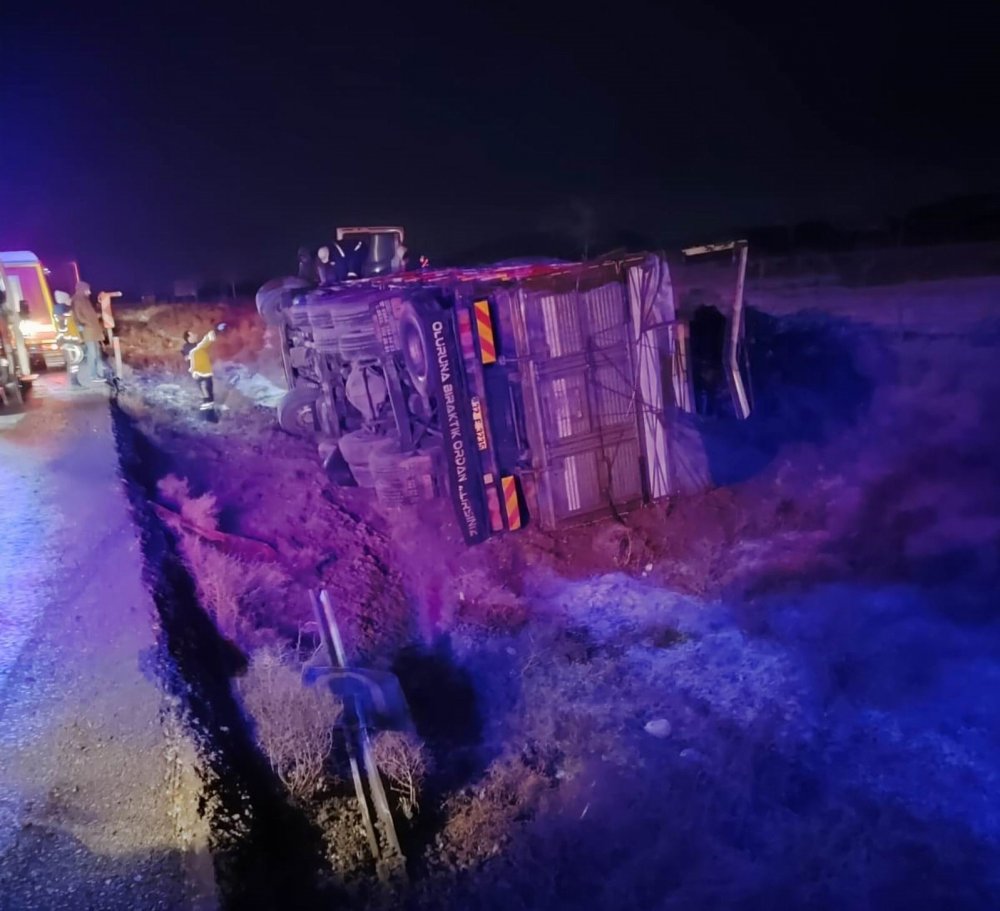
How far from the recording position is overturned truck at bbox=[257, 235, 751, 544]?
554 centimetres

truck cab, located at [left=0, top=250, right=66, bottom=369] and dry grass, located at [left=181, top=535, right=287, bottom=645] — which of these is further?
A: truck cab, located at [left=0, top=250, right=66, bottom=369]

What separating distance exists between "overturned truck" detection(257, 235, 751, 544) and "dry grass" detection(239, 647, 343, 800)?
1.81 metres

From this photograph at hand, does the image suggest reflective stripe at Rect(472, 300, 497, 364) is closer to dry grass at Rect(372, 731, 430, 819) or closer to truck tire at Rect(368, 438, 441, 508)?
truck tire at Rect(368, 438, 441, 508)

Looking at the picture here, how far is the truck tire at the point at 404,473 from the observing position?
20.4 feet

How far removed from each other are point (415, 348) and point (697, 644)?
2788mm

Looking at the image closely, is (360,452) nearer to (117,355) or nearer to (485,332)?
(485,332)

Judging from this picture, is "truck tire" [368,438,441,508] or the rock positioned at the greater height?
"truck tire" [368,438,441,508]

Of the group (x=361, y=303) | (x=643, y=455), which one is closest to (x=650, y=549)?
(x=643, y=455)

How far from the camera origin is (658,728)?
4.50m

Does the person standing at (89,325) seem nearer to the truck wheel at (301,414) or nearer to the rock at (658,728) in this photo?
the truck wheel at (301,414)

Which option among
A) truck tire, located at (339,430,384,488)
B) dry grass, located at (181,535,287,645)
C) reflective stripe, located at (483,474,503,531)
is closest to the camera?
dry grass, located at (181,535,287,645)

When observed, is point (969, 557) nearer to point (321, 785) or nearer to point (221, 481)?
point (321, 785)

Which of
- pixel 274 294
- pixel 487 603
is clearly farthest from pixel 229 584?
pixel 274 294

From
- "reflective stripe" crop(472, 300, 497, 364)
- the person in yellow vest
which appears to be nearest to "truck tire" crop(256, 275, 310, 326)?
the person in yellow vest
